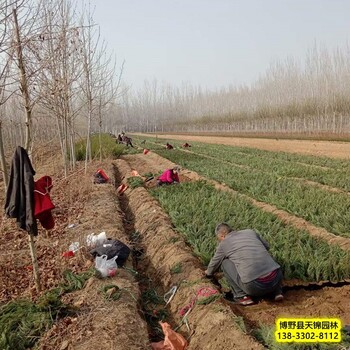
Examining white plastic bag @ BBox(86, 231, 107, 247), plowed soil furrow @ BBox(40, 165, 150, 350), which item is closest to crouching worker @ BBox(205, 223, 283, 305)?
plowed soil furrow @ BBox(40, 165, 150, 350)

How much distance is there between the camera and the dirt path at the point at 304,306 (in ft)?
14.4

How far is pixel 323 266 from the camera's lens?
5113 millimetres

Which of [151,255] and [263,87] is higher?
[263,87]

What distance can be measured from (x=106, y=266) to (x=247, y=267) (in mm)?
1898

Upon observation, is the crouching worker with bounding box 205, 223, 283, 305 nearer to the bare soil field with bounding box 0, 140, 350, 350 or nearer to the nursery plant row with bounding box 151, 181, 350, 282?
the bare soil field with bounding box 0, 140, 350, 350

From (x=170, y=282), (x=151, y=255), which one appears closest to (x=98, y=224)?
(x=151, y=255)

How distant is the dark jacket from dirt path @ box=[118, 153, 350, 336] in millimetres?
2640

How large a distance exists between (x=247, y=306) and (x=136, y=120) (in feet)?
270

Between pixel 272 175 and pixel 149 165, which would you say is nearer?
pixel 272 175

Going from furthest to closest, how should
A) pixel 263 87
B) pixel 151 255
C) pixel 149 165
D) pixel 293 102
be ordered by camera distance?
pixel 263 87, pixel 293 102, pixel 149 165, pixel 151 255

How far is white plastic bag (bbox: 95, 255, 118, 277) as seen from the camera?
5.26 meters

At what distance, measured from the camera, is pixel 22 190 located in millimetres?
4586

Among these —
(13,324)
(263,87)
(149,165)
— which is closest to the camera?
(13,324)

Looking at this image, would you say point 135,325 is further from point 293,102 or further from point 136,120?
point 136,120
